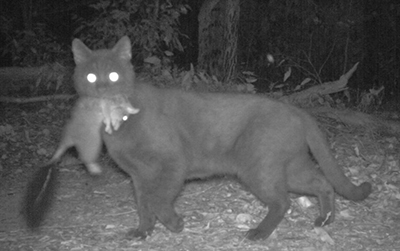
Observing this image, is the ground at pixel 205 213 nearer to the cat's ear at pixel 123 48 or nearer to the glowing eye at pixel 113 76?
the glowing eye at pixel 113 76

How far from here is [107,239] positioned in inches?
184

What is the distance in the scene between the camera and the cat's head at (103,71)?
4727 mm

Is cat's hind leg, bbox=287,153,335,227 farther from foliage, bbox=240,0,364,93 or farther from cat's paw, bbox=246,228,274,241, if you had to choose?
foliage, bbox=240,0,364,93

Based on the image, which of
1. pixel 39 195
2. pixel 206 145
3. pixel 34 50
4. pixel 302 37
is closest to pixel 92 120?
pixel 39 195

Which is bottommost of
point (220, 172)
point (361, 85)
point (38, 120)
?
point (361, 85)

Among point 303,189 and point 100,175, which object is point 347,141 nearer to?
point 303,189

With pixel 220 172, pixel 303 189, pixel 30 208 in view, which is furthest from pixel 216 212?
pixel 30 208

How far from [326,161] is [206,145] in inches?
36.8

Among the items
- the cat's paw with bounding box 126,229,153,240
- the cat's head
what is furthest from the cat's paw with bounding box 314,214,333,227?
the cat's head

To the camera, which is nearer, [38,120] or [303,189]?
[303,189]

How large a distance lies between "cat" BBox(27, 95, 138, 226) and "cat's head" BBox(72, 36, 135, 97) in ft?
0.23

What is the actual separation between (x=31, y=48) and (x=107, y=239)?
553cm

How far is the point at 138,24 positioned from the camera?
8438 millimetres

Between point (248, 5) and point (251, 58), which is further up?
point (248, 5)
